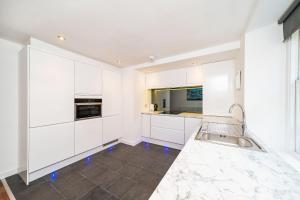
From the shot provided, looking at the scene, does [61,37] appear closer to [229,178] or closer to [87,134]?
[87,134]

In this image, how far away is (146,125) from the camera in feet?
10.8

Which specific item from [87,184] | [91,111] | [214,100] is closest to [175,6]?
[214,100]

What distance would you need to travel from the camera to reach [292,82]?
4.17 feet

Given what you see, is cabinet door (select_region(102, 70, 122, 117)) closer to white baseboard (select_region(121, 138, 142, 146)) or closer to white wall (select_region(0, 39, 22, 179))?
white baseboard (select_region(121, 138, 142, 146))

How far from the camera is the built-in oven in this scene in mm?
2277

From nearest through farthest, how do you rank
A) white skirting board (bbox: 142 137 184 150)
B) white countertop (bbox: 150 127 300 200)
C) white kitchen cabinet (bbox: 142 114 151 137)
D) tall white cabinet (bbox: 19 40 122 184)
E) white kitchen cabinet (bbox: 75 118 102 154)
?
1. white countertop (bbox: 150 127 300 200)
2. tall white cabinet (bbox: 19 40 122 184)
3. white kitchen cabinet (bbox: 75 118 102 154)
4. white skirting board (bbox: 142 137 184 150)
5. white kitchen cabinet (bbox: 142 114 151 137)

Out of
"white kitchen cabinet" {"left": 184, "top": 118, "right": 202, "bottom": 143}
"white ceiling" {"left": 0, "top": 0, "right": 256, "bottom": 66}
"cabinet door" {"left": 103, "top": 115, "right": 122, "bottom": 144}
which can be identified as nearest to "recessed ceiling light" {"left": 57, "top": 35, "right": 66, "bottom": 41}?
"white ceiling" {"left": 0, "top": 0, "right": 256, "bottom": 66}

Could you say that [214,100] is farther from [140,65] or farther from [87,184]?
[87,184]

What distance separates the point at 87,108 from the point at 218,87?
9.41 feet

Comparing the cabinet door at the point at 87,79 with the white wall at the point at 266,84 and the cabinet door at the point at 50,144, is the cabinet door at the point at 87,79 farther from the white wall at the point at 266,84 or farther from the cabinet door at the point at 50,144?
the white wall at the point at 266,84

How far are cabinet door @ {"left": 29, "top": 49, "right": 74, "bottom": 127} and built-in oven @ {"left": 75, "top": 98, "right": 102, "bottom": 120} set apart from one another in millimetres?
115

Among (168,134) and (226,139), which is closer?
(226,139)

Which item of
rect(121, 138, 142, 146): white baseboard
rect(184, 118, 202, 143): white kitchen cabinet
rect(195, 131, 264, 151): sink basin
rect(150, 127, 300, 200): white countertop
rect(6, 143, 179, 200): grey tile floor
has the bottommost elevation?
rect(6, 143, 179, 200): grey tile floor

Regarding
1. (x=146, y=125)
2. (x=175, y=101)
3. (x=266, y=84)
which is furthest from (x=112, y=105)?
(x=266, y=84)
